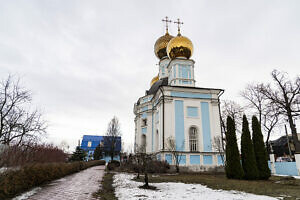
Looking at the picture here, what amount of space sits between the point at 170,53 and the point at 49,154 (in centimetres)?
1614

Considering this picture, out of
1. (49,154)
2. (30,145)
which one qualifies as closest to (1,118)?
(49,154)

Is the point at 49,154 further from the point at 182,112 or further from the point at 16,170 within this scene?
the point at 182,112

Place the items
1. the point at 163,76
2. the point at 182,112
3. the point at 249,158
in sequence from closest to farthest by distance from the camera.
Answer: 1. the point at 249,158
2. the point at 182,112
3. the point at 163,76

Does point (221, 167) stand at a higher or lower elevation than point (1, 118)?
lower

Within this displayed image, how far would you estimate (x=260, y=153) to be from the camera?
38.8 feet

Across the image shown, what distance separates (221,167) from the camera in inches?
651

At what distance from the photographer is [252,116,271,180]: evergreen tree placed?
11245 millimetres

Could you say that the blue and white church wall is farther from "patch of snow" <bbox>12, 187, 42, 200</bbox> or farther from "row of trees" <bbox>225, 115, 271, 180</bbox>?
"patch of snow" <bbox>12, 187, 42, 200</bbox>

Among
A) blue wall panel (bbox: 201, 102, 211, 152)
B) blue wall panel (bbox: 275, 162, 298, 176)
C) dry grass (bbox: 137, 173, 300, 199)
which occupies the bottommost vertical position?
dry grass (bbox: 137, 173, 300, 199)

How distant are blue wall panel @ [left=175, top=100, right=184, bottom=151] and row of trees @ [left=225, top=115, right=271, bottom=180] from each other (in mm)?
5096

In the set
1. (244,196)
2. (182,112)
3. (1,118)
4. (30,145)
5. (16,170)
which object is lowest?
(244,196)

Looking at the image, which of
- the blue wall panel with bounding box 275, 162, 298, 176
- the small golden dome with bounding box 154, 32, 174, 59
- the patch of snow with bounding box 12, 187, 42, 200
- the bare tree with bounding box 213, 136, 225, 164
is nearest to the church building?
the bare tree with bounding box 213, 136, 225, 164

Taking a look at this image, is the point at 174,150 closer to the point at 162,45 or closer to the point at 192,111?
the point at 192,111

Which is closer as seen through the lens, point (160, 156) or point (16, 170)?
Result: point (16, 170)
